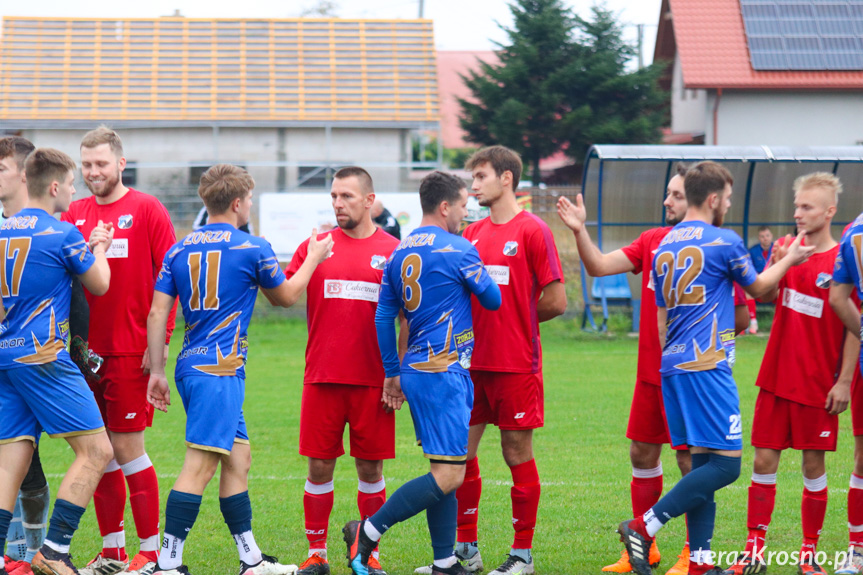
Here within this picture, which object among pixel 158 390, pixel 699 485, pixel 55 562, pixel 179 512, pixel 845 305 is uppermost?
pixel 845 305

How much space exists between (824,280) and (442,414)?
2294mm

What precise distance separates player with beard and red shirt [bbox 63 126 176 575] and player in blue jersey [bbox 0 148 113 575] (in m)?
0.38

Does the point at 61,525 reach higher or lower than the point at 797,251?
lower

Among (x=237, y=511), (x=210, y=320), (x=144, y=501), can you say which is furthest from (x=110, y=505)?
(x=210, y=320)

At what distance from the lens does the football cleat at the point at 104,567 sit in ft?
17.2

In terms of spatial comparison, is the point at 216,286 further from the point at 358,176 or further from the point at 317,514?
the point at 317,514

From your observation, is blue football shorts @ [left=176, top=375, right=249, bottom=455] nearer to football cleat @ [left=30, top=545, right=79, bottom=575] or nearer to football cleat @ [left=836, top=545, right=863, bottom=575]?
football cleat @ [left=30, top=545, right=79, bottom=575]

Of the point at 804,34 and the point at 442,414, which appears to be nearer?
the point at 442,414

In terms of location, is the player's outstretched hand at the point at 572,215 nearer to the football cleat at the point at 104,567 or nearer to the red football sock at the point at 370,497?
the red football sock at the point at 370,497

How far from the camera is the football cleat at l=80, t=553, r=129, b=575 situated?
5.23 m

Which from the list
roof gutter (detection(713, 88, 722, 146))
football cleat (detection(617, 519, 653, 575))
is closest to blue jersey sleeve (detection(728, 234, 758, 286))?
football cleat (detection(617, 519, 653, 575))

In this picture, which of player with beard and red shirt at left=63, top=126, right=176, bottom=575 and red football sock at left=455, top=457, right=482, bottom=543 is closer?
player with beard and red shirt at left=63, top=126, right=176, bottom=575

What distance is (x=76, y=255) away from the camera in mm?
4801

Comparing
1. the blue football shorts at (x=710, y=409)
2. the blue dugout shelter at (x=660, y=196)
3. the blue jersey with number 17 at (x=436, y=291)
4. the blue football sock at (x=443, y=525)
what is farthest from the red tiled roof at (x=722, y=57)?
the blue football sock at (x=443, y=525)
